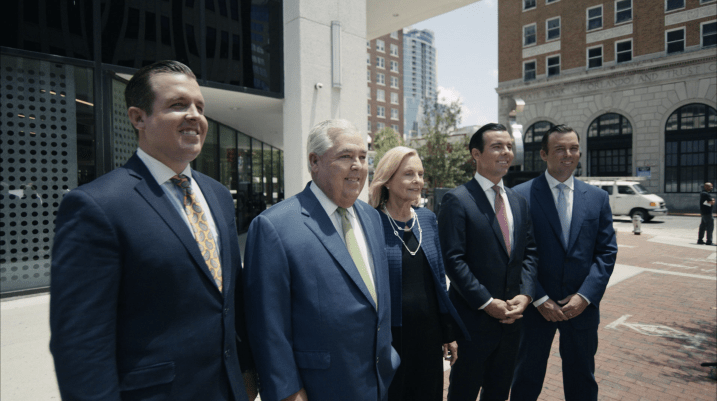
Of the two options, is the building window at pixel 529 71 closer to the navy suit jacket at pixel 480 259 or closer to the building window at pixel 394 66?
the navy suit jacket at pixel 480 259

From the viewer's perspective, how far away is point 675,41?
92.9 feet

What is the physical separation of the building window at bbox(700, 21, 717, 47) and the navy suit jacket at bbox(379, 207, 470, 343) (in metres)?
35.0

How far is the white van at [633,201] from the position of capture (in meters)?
20.1

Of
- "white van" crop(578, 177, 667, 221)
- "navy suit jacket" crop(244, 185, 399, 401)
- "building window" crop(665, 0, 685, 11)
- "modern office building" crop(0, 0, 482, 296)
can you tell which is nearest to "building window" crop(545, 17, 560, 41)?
"building window" crop(665, 0, 685, 11)

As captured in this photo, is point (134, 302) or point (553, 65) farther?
point (553, 65)

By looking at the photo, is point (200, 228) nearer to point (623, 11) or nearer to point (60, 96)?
point (60, 96)

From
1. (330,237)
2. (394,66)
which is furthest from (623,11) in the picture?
(394,66)

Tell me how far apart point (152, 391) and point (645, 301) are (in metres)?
7.51

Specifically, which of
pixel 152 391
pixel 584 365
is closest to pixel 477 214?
pixel 584 365

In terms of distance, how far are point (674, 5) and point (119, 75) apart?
36270mm

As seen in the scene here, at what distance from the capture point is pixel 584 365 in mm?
3008

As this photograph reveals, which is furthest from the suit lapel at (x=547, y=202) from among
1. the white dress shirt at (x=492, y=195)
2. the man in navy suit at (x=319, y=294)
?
the man in navy suit at (x=319, y=294)

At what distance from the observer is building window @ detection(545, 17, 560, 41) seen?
110 feet

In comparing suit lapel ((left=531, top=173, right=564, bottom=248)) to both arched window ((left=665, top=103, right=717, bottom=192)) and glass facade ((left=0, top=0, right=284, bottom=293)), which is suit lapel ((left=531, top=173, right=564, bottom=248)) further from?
arched window ((left=665, top=103, right=717, bottom=192))
